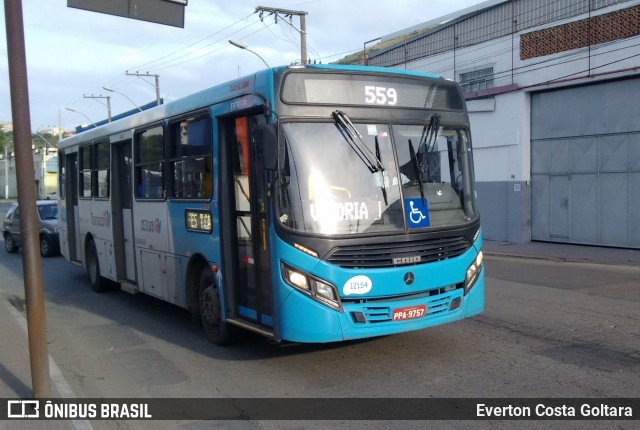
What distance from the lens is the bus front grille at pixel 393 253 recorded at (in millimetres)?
6047

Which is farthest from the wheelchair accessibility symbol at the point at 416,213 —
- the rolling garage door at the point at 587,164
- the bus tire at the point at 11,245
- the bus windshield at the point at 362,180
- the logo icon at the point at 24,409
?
the bus tire at the point at 11,245

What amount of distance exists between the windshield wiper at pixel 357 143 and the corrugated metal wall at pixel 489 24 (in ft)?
45.7

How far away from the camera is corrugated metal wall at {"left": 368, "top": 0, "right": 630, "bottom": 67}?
730 inches

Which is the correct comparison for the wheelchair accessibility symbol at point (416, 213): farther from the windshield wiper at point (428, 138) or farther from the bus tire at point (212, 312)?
the bus tire at point (212, 312)

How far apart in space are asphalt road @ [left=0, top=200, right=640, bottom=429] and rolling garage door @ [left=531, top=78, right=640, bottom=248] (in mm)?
8085

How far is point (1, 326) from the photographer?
9.23 metres

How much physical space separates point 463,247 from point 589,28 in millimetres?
13691

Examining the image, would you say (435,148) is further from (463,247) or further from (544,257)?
(544,257)

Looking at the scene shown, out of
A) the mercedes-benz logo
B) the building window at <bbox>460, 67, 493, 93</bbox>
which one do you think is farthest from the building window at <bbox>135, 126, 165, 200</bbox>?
the building window at <bbox>460, 67, 493, 93</bbox>

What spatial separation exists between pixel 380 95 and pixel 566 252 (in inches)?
506

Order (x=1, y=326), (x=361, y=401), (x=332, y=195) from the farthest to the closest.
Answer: (x=1, y=326)
(x=332, y=195)
(x=361, y=401)

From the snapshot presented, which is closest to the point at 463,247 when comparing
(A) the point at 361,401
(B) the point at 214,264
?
(A) the point at 361,401

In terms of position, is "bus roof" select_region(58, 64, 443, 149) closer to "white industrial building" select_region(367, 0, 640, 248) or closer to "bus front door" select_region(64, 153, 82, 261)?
"bus front door" select_region(64, 153, 82, 261)

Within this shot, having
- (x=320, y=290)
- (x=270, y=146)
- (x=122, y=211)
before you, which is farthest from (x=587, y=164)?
(x=270, y=146)
